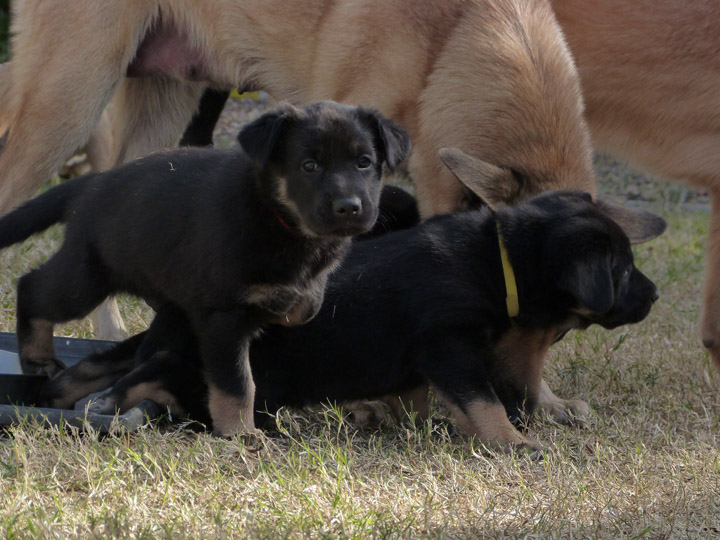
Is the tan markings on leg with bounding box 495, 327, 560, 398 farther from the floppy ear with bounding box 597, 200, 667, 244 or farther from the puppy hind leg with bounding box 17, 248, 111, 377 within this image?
the puppy hind leg with bounding box 17, 248, 111, 377

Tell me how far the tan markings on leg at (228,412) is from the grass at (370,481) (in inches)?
2.4

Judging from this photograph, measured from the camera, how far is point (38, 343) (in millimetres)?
3744

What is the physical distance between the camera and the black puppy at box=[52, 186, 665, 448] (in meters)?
3.45

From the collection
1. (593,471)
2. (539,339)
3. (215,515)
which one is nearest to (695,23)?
(539,339)

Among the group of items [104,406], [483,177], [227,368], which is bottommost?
[104,406]

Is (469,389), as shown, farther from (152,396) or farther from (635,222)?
(152,396)

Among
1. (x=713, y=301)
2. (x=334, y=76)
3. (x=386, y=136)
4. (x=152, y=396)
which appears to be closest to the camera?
(x=386, y=136)

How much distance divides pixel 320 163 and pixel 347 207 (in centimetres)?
19

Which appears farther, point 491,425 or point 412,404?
point 412,404

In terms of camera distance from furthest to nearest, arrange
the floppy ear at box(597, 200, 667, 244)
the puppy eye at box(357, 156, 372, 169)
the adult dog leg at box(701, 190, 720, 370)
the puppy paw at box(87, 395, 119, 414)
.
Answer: the adult dog leg at box(701, 190, 720, 370) → the floppy ear at box(597, 200, 667, 244) → the puppy paw at box(87, 395, 119, 414) → the puppy eye at box(357, 156, 372, 169)

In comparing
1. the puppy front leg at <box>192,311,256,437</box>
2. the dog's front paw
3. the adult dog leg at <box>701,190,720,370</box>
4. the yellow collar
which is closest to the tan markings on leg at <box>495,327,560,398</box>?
the yellow collar

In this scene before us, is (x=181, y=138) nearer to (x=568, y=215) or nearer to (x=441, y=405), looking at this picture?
(x=441, y=405)

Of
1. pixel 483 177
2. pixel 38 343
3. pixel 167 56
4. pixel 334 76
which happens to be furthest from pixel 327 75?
pixel 38 343

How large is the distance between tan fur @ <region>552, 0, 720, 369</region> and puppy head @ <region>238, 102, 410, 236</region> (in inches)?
75.0
